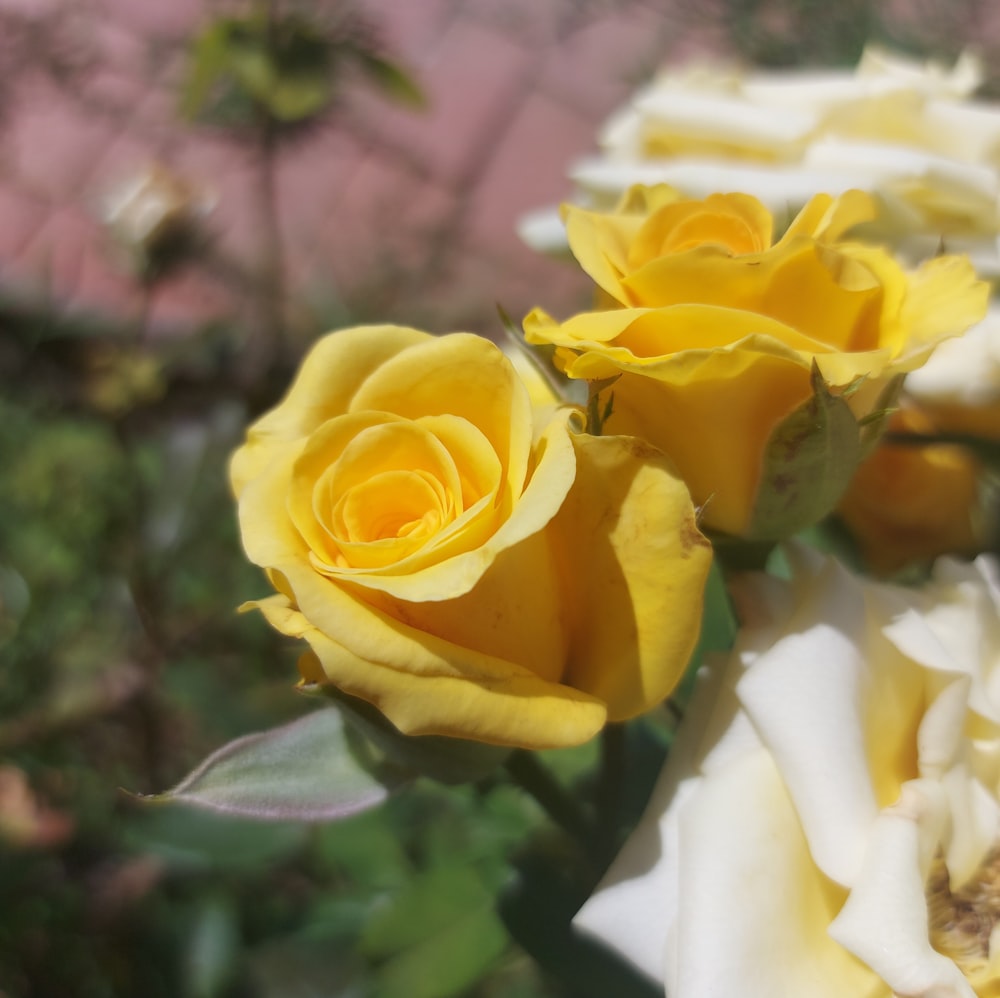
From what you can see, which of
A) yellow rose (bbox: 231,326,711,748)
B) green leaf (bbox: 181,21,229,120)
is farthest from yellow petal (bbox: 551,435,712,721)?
green leaf (bbox: 181,21,229,120)

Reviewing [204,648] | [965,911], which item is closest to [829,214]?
[965,911]

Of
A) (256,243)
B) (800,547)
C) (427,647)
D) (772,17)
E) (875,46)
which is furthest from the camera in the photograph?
(256,243)

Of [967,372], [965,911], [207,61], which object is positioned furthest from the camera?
[207,61]

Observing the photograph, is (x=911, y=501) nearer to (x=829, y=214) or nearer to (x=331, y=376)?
(x=829, y=214)

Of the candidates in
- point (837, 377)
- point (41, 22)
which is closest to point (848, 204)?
point (837, 377)

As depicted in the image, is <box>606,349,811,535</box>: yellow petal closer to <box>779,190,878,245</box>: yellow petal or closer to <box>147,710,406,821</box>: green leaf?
<box>779,190,878,245</box>: yellow petal

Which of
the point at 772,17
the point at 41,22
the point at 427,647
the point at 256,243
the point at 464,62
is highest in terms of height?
the point at 427,647

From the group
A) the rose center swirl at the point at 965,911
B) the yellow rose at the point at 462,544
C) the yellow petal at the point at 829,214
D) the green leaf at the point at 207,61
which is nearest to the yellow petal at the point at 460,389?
the yellow rose at the point at 462,544

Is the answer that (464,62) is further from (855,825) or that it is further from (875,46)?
(855,825)

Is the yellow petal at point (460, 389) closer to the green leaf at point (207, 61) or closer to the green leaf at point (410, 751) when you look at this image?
the green leaf at point (410, 751)
